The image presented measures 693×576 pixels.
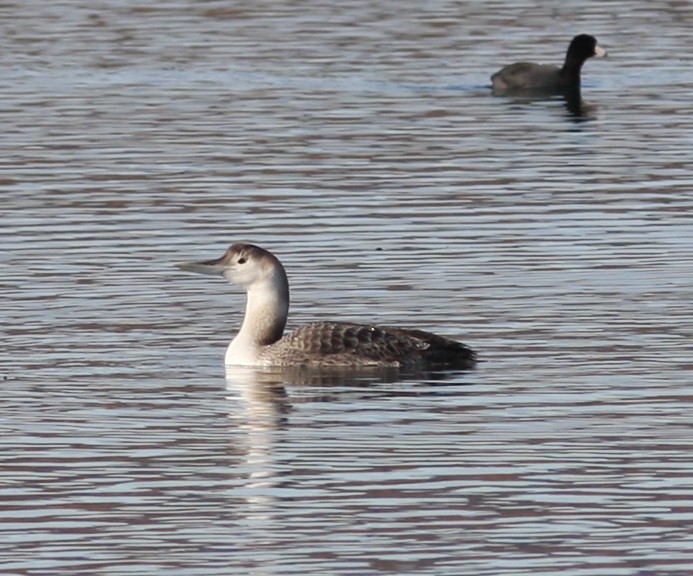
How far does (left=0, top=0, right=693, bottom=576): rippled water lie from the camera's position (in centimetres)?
1090

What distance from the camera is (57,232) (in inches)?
829

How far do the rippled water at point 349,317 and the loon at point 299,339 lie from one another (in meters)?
0.24

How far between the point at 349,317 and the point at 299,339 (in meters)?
1.53

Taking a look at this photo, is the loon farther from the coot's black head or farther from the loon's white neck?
the coot's black head

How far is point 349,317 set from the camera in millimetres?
17141

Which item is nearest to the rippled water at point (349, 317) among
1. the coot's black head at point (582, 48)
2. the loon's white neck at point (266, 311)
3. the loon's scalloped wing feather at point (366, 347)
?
the loon's scalloped wing feather at point (366, 347)

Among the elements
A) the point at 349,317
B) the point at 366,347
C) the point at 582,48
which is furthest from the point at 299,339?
the point at 582,48

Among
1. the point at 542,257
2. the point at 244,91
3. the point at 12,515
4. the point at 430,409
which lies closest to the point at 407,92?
the point at 244,91

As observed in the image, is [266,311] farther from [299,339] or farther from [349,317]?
[349,317]

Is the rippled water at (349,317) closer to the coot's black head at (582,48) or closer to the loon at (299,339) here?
the loon at (299,339)

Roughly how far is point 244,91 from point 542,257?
15.4 metres

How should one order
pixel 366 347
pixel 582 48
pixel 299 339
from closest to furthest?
pixel 366 347, pixel 299 339, pixel 582 48

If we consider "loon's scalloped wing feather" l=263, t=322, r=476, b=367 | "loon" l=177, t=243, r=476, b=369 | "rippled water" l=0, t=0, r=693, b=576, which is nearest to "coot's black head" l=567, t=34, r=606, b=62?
"rippled water" l=0, t=0, r=693, b=576

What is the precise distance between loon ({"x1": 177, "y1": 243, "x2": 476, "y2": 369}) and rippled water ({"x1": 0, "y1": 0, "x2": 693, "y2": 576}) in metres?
0.24
